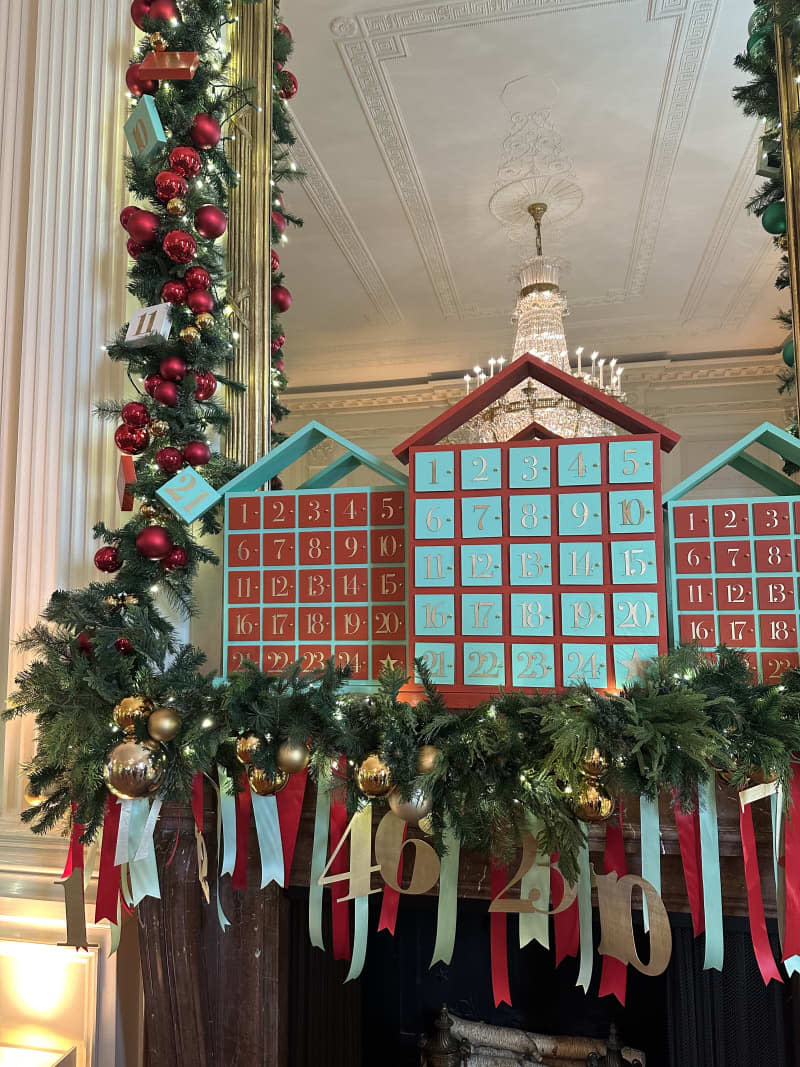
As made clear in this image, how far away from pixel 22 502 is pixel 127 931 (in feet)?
3.10

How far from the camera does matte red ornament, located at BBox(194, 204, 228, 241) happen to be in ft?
4.45

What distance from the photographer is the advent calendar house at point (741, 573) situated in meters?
1.06

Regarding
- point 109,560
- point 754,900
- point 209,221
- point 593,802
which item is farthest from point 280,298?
point 754,900

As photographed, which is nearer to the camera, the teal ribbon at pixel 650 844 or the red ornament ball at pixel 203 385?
the teal ribbon at pixel 650 844

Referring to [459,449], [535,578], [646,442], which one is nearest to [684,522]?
[646,442]

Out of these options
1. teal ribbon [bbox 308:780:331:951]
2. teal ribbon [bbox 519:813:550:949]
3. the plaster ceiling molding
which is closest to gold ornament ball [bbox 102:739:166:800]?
teal ribbon [bbox 308:780:331:951]

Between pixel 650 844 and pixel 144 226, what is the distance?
1.42m

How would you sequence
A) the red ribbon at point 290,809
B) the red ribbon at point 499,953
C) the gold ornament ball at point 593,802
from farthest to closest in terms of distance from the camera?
the red ribbon at point 290,809
the red ribbon at point 499,953
the gold ornament ball at point 593,802

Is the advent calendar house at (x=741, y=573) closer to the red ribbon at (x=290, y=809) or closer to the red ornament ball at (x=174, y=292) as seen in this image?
the red ribbon at (x=290, y=809)

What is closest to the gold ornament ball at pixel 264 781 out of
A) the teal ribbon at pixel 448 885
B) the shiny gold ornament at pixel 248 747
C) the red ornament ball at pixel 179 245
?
the shiny gold ornament at pixel 248 747

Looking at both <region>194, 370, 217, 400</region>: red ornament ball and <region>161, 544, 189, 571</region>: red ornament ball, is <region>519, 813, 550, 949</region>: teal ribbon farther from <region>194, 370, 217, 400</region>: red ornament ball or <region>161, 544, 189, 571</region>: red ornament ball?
<region>194, 370, 217, 400</region>: red ornament ball

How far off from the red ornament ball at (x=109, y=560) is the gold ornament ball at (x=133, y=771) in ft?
1.21

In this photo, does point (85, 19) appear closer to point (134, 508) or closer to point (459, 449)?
point (134, 508)

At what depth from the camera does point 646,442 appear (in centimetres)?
106
